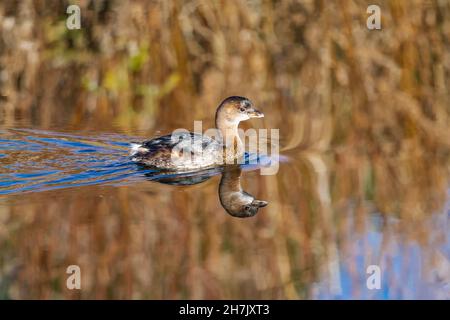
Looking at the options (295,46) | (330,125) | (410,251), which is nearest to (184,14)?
(295,46)

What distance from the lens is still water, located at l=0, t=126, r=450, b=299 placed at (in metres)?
5.95

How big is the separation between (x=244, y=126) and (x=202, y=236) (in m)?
3.96

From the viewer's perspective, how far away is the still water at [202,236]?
595 cm

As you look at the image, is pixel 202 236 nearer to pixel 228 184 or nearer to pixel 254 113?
pixel 228 184

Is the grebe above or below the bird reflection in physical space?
above

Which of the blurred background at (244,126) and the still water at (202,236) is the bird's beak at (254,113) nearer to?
the blurred background at (244,126)

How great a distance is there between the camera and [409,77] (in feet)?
35.5

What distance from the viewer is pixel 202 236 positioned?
6.73 meters

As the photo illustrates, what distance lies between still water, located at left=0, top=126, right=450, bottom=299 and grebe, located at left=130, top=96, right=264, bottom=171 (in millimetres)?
197

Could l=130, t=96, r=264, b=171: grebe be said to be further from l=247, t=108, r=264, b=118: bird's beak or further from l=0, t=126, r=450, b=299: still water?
l=0, t=126, r=450, b=299: still water

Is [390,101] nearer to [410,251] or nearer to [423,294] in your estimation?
[410,251]

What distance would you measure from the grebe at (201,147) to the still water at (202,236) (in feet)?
0.65

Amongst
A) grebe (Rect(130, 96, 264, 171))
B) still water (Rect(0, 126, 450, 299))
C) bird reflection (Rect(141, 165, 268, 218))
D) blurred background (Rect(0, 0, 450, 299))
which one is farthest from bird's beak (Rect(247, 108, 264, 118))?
still water (Rect(0, 126, 450, 299))
